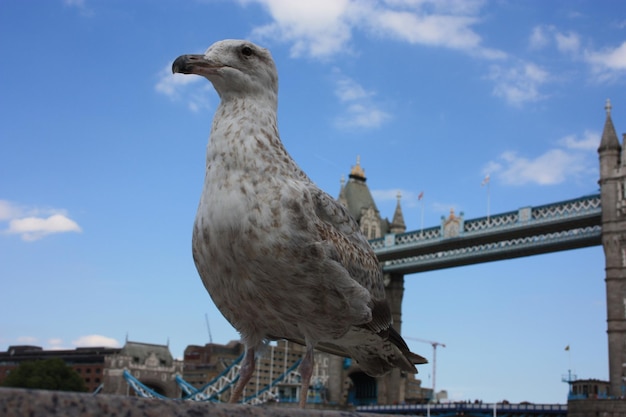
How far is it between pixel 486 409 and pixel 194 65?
3982cm

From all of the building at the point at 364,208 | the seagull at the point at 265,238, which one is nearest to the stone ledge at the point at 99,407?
the seagull at the point at 265,238

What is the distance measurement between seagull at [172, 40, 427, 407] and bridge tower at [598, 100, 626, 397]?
1269 inches

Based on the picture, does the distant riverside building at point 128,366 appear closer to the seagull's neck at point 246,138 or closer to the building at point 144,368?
the building at point 144,368

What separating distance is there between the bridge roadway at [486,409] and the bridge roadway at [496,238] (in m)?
7.69

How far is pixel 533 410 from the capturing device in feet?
127

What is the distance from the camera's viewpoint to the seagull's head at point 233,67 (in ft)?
12.9

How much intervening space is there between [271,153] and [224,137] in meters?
0.25

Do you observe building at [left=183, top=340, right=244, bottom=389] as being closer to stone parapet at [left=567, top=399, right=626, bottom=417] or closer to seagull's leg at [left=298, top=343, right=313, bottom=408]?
stone parapet at [left=567, top=399, right=626, bottom=417]

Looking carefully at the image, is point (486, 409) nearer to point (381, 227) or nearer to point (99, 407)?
point (381, 227)

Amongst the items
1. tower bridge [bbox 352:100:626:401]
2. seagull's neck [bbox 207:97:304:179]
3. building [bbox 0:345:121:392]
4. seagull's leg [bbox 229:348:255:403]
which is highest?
tower bridge [bbox 352:100:626:401]

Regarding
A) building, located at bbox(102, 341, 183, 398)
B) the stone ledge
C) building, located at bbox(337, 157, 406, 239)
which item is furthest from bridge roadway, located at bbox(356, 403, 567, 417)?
the stone ledge

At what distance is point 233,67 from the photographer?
4004 mm

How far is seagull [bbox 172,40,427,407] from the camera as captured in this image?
3590 millimetres

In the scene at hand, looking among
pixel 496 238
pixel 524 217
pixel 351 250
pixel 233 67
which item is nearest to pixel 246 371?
pixel 351 250
